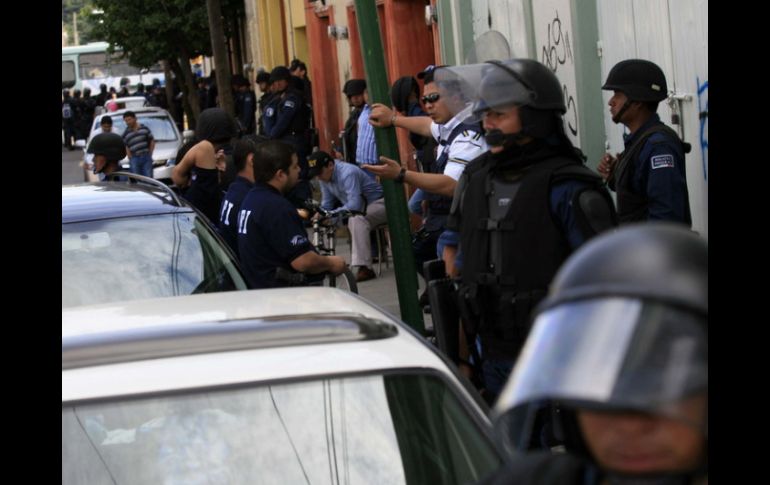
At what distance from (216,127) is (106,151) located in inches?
32.9

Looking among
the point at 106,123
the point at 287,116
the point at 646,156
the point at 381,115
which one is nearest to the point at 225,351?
the point at 646,156

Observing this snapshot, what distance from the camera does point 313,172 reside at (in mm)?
11602

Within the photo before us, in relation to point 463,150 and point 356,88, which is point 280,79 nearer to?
point 356,88

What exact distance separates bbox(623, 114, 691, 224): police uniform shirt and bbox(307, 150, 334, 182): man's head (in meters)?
5.91

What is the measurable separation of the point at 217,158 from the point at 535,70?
5330mm

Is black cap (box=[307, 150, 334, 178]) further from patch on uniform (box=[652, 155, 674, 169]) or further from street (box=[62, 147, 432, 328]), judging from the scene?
patch on uniform (box=[652, 155, 674, 169])

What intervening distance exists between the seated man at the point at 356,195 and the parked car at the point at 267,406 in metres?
8.26

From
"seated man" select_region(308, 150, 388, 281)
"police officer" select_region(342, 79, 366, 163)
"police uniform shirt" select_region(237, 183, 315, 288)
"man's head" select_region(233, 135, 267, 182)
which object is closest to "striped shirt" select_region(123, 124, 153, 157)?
"police officer" select_region(342, 79, 366, 163)

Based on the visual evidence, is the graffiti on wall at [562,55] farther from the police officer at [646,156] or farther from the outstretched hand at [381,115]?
the police officer at [646,156]

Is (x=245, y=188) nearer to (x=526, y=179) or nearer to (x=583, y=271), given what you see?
(x=526, y=179)

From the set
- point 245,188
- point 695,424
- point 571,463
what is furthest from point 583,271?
point 245,188

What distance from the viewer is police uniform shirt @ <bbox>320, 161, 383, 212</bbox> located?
38.5 ft

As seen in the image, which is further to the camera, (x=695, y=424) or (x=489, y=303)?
(x=489, y=303)

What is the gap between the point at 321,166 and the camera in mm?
11547
